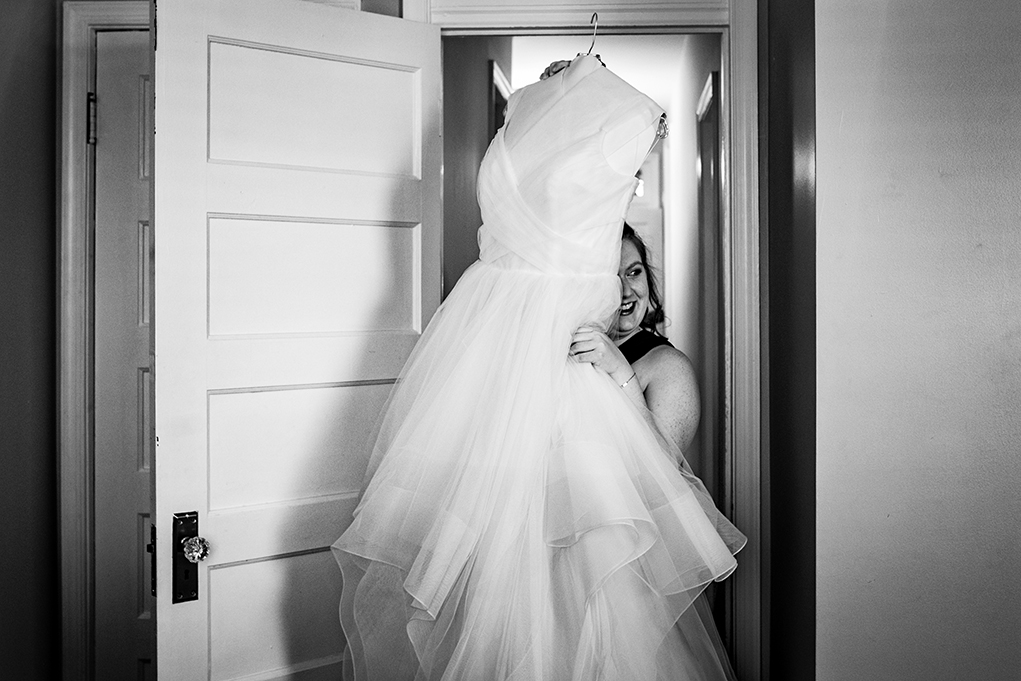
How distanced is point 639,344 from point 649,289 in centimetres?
17

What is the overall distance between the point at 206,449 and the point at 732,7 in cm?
167

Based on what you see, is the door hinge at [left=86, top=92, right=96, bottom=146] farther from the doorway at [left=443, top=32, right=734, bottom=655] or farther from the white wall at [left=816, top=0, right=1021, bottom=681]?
the white wall at [left=816, top=0, right=1021, bottom=681]

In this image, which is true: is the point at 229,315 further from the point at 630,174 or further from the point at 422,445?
the point at 630,174

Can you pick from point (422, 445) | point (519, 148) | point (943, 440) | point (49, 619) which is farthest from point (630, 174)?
point (49, 619)

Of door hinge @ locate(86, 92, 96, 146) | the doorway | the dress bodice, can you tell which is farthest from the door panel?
the dress bodice

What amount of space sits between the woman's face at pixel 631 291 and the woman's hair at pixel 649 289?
0.01 meters

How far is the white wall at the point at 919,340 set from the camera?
1419 mm

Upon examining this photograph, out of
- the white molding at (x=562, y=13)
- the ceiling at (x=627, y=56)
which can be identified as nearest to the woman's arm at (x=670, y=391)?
the white molding at (x=562, y=13)

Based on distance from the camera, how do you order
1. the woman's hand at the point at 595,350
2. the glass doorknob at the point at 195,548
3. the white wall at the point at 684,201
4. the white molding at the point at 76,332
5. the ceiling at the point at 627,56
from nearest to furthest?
the woman's hand at the point at 595,350 → the glass doorknob at the point at 195,548 → the white molding at the point at 76,332 → the white wall at the point at 684,201 → the ceiling at the point at 627,56

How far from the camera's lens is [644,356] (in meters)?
1.89

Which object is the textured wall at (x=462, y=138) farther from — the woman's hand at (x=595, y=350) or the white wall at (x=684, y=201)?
the woman's hand at (x=595, y=350)

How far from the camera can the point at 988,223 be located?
1.43 m

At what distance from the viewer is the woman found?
5.01 ft

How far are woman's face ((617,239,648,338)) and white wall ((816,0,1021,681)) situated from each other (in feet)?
1.90
